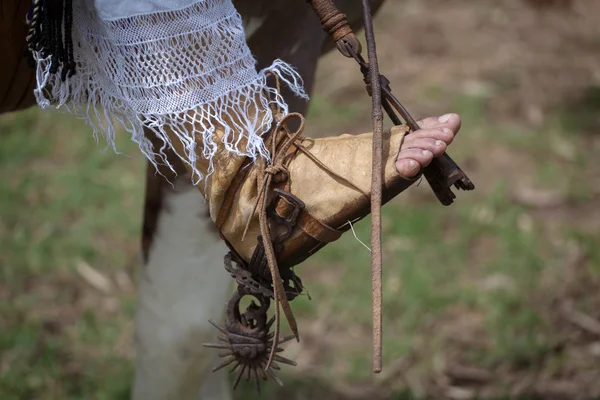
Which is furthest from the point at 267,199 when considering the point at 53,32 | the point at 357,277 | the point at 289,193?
the point at 357,277

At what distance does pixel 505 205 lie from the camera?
7.57 feet

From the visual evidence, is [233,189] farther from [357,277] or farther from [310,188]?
[357,277]

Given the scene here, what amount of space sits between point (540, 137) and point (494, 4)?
100 cm

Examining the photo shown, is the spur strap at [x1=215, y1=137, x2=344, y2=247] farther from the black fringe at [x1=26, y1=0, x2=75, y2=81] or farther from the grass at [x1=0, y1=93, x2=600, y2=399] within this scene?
the grass at [x1=0, y1=93, x2=600, y2=399]

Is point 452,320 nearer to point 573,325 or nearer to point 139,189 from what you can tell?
point 573,325

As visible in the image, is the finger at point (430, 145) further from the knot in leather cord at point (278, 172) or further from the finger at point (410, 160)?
the knot in leather cord at point (278, 172)

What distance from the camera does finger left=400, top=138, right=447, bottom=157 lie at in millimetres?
953

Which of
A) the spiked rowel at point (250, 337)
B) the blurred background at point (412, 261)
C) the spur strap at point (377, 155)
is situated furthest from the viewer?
the blurred background at point (412, 261)

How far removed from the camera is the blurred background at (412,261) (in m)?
1.83

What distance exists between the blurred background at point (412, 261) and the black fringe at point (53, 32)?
0.90 meters

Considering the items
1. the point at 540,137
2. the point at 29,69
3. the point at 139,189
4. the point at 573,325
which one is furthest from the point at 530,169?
the point at 29,69

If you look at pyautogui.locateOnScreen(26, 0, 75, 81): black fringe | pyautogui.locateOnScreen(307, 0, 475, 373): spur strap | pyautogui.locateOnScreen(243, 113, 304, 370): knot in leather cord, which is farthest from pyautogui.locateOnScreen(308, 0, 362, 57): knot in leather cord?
pyautogui.locateOnScreen(26, 0, 75, 81): black fringe

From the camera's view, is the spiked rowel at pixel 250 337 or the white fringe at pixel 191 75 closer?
the white fringe at pixel 191 75

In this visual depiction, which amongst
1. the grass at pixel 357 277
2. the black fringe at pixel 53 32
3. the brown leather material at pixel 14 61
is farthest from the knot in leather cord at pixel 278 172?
the grass at pixel 357 277
